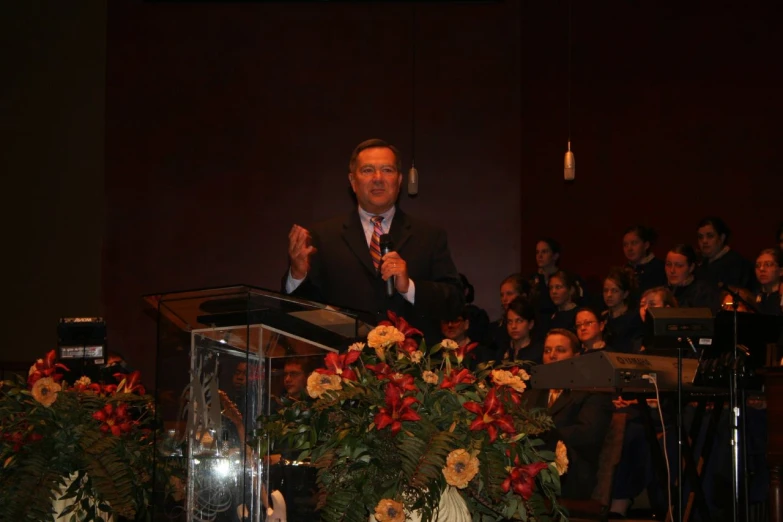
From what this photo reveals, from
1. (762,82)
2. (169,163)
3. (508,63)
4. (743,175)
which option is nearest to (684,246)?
(743,175)

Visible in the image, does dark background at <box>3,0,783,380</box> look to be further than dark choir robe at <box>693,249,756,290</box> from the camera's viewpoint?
Yes

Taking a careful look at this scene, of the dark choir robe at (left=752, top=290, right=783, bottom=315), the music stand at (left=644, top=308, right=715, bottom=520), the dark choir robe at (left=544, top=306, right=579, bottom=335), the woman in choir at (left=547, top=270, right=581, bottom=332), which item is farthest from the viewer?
the woman in choir at (left=547, top=270, right=581, bottom=332)

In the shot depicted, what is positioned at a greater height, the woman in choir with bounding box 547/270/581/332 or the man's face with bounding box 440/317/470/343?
the woman in choir with bounding box 547/270/581/332

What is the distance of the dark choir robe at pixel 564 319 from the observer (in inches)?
241

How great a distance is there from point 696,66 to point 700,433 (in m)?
3.18

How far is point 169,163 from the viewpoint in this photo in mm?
7805

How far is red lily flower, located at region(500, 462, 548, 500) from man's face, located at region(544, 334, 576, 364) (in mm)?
3063

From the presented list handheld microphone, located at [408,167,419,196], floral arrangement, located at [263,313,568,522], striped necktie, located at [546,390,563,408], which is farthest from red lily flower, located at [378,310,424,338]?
handheld microphone, located at [408,167,419,196]

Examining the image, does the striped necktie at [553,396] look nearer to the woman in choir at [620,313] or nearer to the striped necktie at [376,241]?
the woman in choir at [620,313]

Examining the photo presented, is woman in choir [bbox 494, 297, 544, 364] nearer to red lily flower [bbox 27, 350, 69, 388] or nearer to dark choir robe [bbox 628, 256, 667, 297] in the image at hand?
dark choir robe [bbox 628, 256, 667, 297]

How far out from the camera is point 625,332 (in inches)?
226

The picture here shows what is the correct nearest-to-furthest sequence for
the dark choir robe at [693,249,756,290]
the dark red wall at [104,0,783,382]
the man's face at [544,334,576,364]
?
the man's face at [544,334,576,364] < the dark choir robe at [693,249,756,290] < the dark red wall at [104,0,783,382]

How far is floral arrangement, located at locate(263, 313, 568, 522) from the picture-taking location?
193 centimetres

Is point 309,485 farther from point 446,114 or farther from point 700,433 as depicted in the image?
point 446,114
